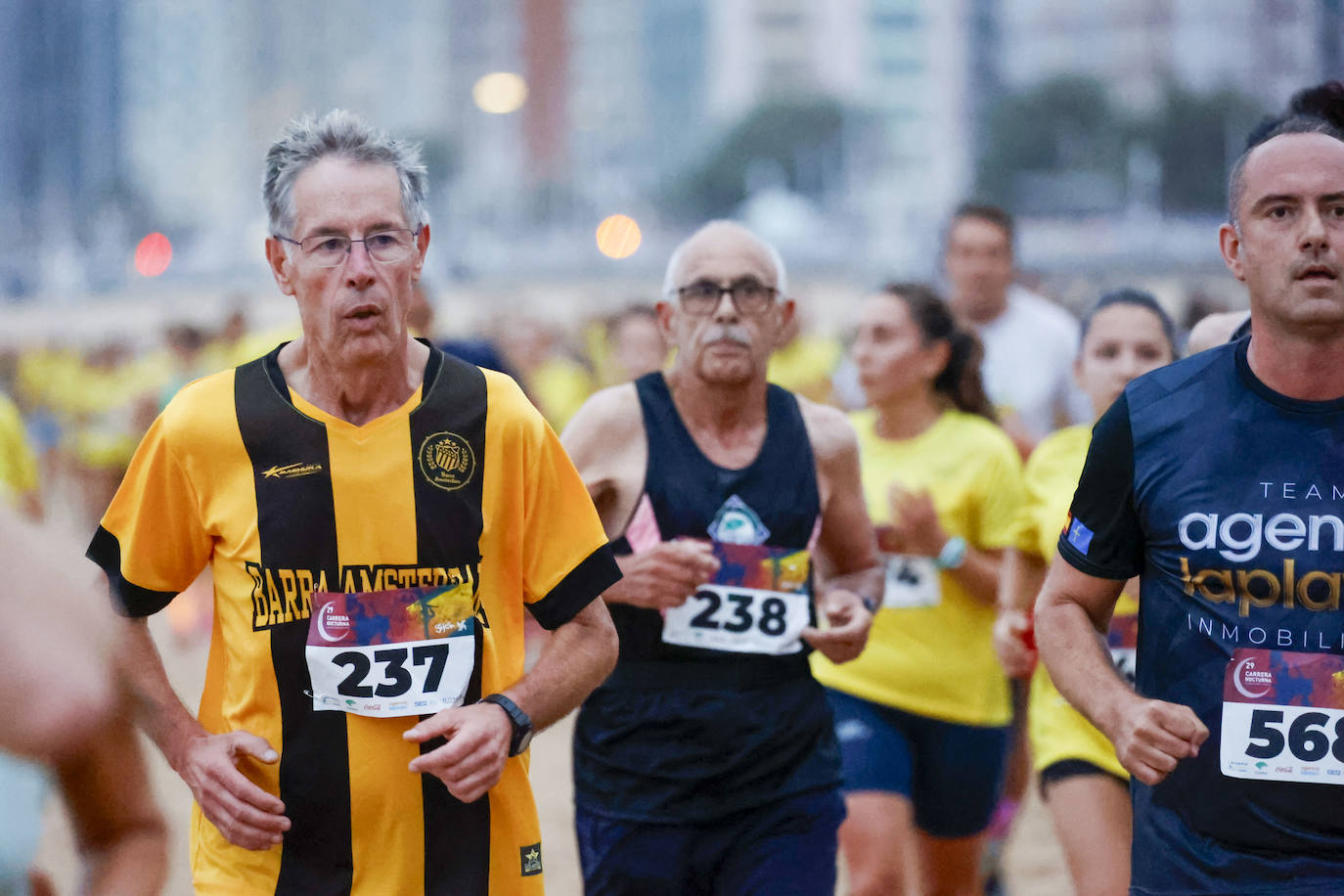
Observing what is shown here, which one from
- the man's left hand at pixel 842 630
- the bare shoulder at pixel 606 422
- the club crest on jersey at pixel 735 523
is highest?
the bare shoulder at pixel 606 422

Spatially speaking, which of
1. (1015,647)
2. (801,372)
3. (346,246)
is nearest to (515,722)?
(346,246)

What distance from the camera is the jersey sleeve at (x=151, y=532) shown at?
3.07m

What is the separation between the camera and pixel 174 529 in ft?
10.2

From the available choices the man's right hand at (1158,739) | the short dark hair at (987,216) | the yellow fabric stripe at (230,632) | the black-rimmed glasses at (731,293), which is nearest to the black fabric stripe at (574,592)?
the yellow fabric stripe at (230,632)

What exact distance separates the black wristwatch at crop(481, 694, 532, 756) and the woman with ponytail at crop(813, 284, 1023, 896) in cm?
203

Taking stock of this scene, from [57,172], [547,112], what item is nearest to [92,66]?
[57,172]

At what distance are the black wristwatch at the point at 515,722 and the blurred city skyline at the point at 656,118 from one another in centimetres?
5517

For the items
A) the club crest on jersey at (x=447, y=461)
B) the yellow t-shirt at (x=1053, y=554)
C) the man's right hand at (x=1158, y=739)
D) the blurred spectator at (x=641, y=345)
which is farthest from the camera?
the blurred spectator at (x=641, y=345)

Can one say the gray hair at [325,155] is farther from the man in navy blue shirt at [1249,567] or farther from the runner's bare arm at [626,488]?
the man in navy blue shirt at [1249,567]

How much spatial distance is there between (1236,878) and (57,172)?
111 meters

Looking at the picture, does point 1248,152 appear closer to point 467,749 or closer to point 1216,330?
point 1216,330

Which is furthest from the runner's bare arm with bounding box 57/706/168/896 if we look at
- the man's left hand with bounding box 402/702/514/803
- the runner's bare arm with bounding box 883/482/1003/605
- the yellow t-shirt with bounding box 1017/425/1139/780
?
the runner's bare arm with bounding box 883/482/1003/605

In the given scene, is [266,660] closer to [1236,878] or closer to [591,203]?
[1236,878]

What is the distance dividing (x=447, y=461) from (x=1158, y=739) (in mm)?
1368
